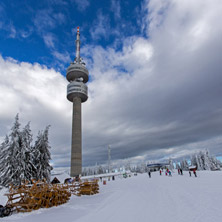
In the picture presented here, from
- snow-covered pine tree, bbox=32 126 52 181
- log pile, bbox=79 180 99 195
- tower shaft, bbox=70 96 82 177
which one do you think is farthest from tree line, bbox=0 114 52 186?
tower shaft, bbox=70 96 82 177

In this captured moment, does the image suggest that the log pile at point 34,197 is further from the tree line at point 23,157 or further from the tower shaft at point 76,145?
the tower shaft at point 76,145

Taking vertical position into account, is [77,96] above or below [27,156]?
above

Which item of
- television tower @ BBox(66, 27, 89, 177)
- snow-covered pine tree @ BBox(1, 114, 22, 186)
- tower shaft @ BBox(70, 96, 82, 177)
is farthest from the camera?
television tower @ BBox(66, 27, 89, 177)

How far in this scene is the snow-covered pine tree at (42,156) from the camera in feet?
98.4

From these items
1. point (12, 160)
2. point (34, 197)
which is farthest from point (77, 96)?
point (34, 197)

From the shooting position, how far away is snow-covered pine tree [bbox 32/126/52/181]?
30000 mm

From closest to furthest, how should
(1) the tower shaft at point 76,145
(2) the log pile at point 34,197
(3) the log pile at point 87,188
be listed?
(2) the log pile at point 34,197 → (3) the log pile at point 87,188 → (1) the tower shaft at point 76,145

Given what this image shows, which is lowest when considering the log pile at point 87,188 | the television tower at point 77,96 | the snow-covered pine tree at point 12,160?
the log pile at point 87,188

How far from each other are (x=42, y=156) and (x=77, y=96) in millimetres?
37078

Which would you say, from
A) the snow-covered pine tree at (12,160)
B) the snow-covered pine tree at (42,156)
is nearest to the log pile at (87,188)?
the snow-covered pine tree at (12,160)

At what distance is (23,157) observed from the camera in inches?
1040

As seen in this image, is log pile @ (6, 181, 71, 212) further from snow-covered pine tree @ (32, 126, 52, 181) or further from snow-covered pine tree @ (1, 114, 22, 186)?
snow-covered pine tree @ (32, 126, 52, 181)

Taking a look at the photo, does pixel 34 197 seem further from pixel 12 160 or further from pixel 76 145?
pixel 76 145

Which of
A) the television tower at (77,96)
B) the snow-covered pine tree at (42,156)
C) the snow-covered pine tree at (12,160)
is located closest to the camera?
the snow-covered pine tree at (12,160)
